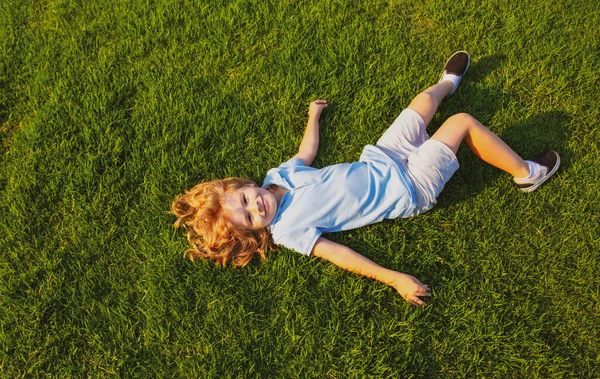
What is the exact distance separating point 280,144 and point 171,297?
1.36 m

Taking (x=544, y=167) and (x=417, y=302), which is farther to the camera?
(x=544, y=167)

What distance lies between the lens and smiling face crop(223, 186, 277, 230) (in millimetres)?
2789

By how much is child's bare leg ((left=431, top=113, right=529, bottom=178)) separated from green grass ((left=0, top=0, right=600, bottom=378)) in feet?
0.65

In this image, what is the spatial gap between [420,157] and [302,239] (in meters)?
0.97

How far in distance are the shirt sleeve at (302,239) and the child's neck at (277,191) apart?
26 cm

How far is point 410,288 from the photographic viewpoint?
8.90 ft

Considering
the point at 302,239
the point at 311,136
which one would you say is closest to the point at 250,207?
the point at 302,239

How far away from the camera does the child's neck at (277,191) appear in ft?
9.78

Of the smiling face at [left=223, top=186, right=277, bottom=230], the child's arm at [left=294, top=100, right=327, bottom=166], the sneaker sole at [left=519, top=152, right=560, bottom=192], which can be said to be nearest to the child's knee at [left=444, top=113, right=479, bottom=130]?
the sneaker sole at [left=519, top=152, right=560, bottom=192]

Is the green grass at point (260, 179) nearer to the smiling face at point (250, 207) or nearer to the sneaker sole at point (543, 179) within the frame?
the sneaker sole at point (543, 179)

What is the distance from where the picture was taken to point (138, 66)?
3.68m

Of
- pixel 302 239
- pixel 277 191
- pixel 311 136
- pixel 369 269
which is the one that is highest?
pixel 311 136

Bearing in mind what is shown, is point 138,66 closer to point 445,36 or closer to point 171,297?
point 171,297

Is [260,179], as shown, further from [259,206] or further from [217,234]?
[217,234]
